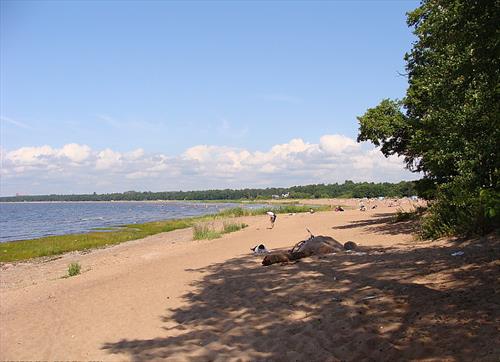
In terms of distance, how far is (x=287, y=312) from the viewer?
743 centimetres

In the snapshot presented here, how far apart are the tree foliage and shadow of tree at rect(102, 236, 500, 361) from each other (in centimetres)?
146

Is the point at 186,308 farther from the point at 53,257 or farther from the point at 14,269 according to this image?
the point at 53,257

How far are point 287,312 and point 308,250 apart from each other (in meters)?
5.12

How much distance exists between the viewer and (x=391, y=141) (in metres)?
19.9

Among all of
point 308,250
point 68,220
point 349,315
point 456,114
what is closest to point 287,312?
point 349,315

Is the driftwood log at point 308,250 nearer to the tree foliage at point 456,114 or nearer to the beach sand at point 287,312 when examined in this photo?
the beach sand at point 287,312

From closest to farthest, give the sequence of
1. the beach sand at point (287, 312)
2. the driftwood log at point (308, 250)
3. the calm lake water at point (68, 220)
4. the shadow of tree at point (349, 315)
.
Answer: the shadow of tree at point (349, 315) → the beach sand at point (287, 312) → the driftwood log at point (308, 250) → the calm lake water at point (68, 220)

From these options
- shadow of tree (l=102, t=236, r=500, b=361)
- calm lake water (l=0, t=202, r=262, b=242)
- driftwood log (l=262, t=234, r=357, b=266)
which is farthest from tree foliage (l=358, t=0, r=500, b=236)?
calm lake water (l=0, t=202, r=262, b=242)

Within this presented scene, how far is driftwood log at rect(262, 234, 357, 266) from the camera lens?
1213cm

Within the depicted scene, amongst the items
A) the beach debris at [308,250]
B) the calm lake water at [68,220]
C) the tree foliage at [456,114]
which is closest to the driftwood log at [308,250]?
the beach debris at [308,250]

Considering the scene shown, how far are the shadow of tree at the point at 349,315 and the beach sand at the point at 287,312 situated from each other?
0.8 inches

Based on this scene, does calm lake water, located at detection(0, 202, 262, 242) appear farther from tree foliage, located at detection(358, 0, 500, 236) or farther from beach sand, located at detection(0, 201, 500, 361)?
tree foliage, located at detection(358, 0, 500, 236)

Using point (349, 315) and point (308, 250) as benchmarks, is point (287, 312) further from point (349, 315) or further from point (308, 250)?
point (308, 250)

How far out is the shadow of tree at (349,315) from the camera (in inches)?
214
